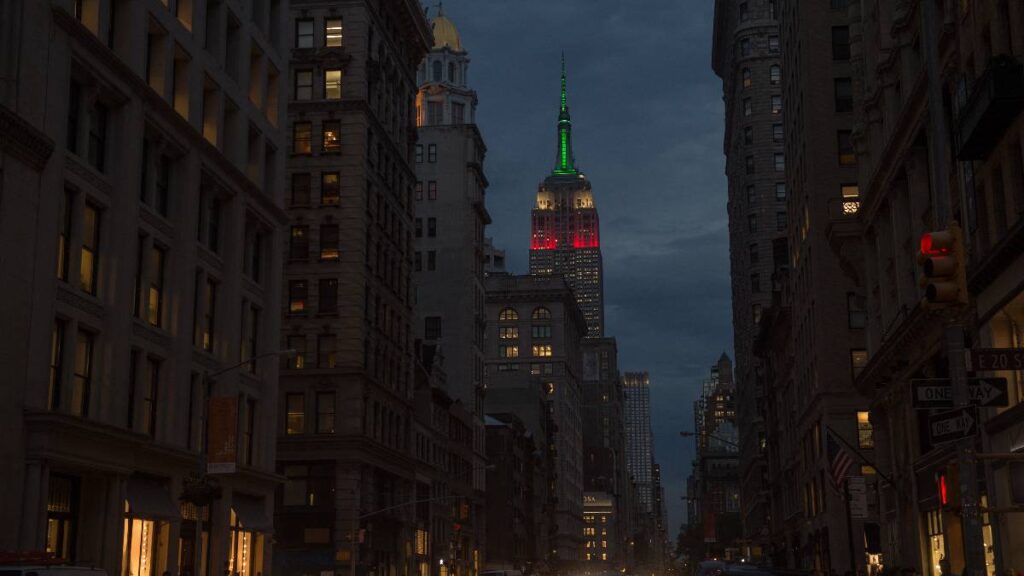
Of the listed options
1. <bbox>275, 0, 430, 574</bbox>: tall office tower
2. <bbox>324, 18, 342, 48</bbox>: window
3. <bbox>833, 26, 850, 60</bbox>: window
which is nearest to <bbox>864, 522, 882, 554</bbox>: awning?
<bbox>275, 0, 430, 574</bbox>: tall office tower

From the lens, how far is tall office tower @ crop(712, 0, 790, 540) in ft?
411

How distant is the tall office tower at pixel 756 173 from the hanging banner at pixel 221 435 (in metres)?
88.0

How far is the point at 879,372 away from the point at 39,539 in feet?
110

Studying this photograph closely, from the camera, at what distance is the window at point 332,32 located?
252 ft

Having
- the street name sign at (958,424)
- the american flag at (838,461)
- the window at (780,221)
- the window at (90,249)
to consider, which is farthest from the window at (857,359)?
the window at (780,221)

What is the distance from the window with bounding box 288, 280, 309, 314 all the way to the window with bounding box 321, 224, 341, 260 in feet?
7.00

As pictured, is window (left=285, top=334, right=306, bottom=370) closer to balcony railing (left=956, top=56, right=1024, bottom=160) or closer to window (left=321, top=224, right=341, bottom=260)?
window (left=321, top=224, right=341, bottom=260)

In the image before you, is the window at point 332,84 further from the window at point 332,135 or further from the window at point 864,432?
the window at point 864,432

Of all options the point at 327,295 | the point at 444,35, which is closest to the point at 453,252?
the point at 327,295

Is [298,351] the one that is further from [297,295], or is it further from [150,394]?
[150,394]

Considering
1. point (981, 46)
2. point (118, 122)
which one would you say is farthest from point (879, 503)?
point (118, 122)

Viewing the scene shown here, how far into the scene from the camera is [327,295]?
74.6 m

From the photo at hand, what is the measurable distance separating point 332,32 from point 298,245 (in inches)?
542

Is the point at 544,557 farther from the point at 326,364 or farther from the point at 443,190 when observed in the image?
the point at 326,364
